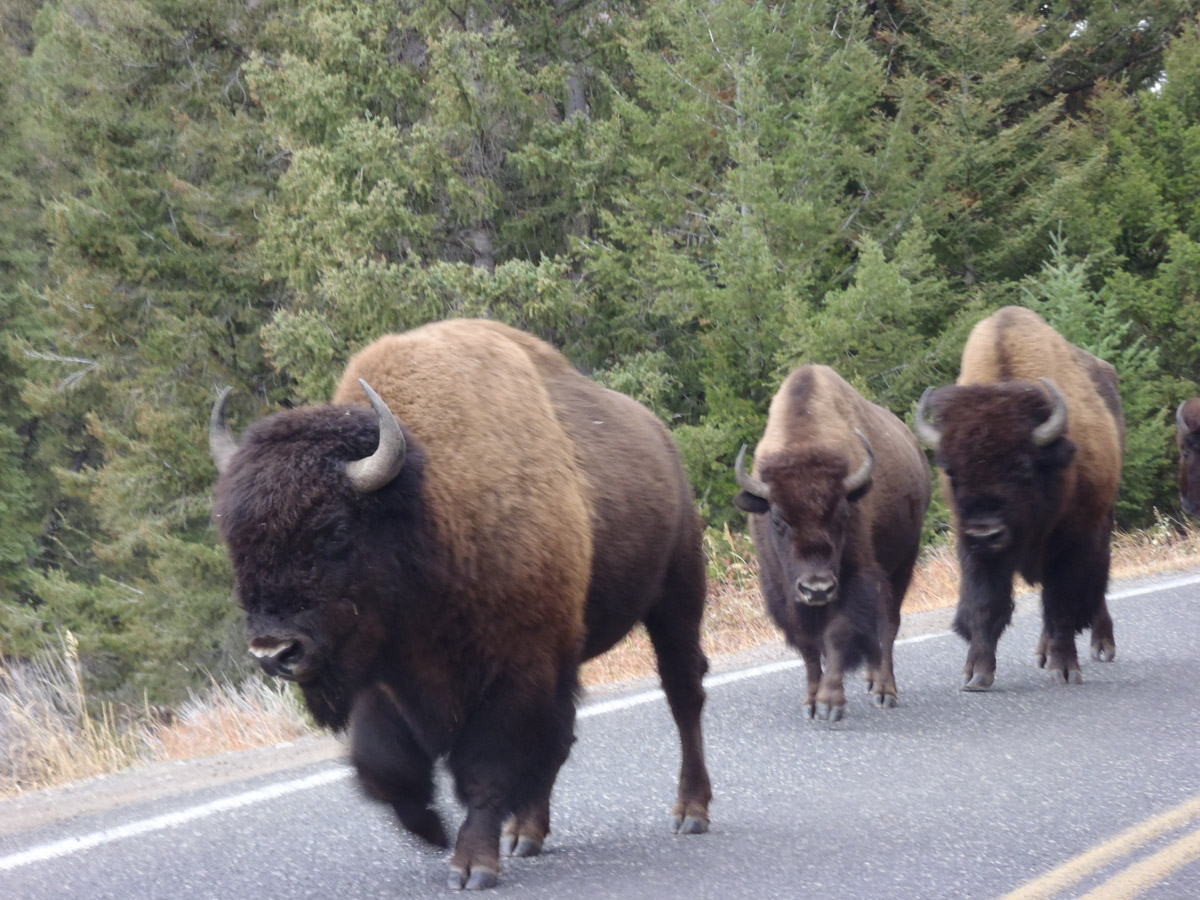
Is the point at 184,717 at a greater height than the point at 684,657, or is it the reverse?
the point at 684,657

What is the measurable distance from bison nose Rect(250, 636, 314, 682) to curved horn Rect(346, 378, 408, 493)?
1.59 ft

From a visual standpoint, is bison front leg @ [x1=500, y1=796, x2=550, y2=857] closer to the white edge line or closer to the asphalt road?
the asphalt road

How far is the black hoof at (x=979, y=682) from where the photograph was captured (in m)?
7.48

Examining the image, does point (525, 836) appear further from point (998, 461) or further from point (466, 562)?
point (998, 461)

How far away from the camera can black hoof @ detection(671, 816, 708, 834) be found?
482 cm

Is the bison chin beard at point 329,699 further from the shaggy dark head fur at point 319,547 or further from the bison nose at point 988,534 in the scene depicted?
the bison nose at point 988,534

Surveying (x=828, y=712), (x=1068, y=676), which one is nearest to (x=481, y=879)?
(x=828, y=712)

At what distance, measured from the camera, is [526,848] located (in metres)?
4.54

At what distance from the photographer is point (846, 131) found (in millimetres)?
22703

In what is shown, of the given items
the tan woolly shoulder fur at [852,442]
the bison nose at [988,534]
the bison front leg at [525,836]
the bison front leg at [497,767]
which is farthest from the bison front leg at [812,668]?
the bison front leg at [497,767]

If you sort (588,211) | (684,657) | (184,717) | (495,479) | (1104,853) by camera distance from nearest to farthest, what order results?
(1104,853) < (495,479) < (684,657) < (184,717) < (588,211)

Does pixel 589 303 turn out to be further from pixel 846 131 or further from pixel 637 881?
pixel 637 881

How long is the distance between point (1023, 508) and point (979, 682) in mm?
1008

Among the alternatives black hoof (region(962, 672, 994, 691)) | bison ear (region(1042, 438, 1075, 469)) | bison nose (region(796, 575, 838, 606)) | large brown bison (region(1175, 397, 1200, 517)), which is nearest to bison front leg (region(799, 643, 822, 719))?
bison nose (region(796, 575, 838, 606))
